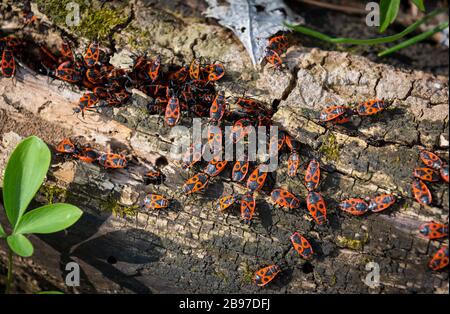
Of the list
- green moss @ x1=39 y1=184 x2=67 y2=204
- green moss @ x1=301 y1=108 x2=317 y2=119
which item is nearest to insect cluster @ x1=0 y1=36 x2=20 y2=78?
green moss @ x1=39 y1=184 x2=67 y2=204

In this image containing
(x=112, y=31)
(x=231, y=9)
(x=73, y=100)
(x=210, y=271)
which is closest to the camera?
(x=210, y=271)

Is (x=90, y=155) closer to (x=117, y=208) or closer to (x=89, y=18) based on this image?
(x=117, y=208)

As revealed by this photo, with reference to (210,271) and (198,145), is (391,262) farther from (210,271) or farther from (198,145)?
(198,145)

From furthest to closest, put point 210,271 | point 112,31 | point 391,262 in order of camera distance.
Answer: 1. point 112,31
2. point 210,271
3. point 391,262

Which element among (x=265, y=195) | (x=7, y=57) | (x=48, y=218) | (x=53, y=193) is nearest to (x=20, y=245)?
(x=48, y=218)
